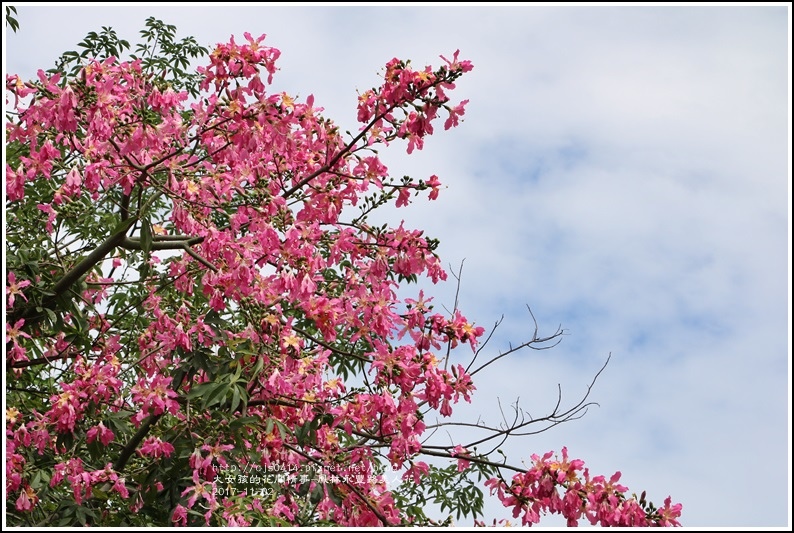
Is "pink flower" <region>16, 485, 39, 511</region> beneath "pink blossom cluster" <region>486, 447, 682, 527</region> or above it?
beneath

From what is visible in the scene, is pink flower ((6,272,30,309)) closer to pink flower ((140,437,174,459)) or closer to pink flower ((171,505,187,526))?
pink flower ((140,437,174,459))

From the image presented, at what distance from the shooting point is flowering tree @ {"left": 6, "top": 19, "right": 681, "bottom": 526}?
3.69 m

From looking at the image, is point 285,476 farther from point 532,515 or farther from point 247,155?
point 247,155

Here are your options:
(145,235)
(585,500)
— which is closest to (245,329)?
(145,235)

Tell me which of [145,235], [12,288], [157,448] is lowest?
[157,448]

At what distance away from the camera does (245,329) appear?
4023 millimetres

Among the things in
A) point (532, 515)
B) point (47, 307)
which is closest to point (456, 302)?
point (532, 515)

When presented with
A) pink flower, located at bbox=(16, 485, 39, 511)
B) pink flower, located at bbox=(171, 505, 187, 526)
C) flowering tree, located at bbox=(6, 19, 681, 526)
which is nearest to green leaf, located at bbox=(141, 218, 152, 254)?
flowering tree, located at bbox=(6, 19, 681, 526)

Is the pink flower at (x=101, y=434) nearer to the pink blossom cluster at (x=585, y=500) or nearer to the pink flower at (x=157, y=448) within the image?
the pink flower at (x=157, y=448)

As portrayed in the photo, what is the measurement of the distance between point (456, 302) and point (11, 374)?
2.16 m

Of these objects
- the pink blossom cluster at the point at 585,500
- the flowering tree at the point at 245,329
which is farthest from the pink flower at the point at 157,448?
the pink blossom cluster at the point at 585,500

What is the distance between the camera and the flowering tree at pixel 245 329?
3693mm

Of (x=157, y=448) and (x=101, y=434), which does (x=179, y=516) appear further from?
(x=101, y=434)

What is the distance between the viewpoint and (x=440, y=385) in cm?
362
